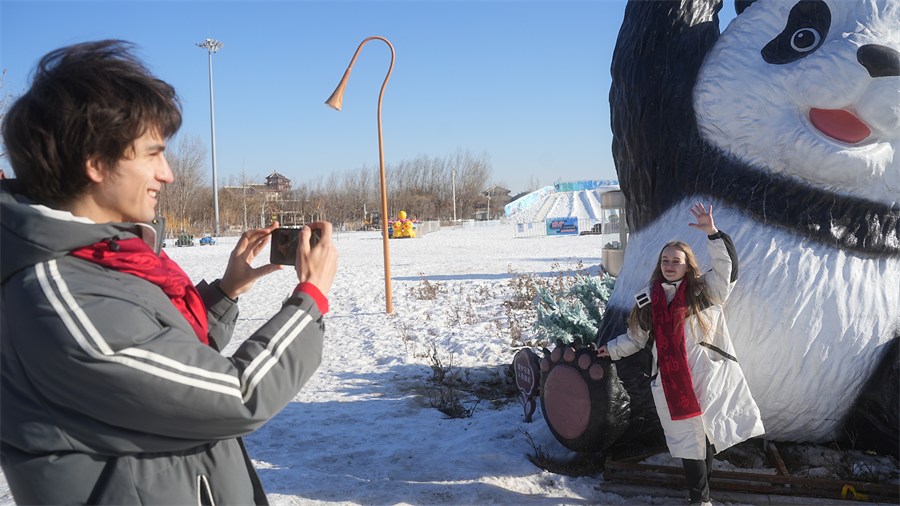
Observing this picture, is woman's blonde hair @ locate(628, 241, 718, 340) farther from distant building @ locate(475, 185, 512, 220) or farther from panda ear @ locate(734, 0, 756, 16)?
distant building @ locate(475, 185, 512, 220)

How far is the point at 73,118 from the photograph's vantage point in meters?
1.04

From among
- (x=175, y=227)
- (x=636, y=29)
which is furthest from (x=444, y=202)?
(x=636, y=29)

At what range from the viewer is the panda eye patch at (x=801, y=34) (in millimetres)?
2412

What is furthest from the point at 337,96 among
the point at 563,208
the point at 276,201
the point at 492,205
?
the point at 492,205

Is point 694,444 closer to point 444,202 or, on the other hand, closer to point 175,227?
point 175,227

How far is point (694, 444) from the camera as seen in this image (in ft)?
7.66

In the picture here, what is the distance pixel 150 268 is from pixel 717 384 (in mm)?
2043

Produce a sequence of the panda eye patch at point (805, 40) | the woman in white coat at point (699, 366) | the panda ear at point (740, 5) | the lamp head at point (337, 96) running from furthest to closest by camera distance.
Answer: the lamp head at point (337, 96) < the panda ear at point (740, 5) < the panda eye patch at point (805, 40) < the woman in white coat at point (699, 366)

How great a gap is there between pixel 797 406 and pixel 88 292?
251cm

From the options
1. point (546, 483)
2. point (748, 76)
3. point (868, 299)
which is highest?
point (748, 76)

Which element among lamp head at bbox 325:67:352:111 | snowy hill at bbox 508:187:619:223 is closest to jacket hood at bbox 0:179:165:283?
lamp head at bbox 325:67:352:111

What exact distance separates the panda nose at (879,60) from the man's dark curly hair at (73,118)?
95.3 inches

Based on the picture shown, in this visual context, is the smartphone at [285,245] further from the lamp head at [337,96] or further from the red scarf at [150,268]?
the lamp head at [337,96]

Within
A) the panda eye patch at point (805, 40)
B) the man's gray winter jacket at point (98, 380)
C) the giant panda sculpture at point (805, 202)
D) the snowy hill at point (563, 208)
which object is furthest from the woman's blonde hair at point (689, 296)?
the snowy hill at point (563, 208)
